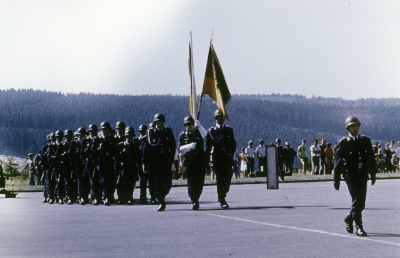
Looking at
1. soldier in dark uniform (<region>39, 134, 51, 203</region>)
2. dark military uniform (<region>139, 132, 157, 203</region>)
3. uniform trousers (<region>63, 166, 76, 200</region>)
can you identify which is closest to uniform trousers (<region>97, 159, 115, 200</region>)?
dark military uniform (<region>139, 132, 157, 203</region>)

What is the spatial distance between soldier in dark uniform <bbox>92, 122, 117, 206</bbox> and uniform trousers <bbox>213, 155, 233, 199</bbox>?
395cm

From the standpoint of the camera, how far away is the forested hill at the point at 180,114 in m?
135

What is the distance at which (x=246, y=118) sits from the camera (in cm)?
15012

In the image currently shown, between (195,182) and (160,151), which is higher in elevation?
(160,151)

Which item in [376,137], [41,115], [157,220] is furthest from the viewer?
[41,115]

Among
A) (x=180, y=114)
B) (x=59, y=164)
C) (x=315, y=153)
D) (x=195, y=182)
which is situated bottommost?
(x=195, y=182)

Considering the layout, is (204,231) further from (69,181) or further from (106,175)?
(69,181)

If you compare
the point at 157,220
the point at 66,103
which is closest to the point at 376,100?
the point at 66,103

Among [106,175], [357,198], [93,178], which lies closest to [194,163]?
[106,175]

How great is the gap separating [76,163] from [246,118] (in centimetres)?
12555

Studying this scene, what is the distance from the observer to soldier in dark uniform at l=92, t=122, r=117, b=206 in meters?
23.1

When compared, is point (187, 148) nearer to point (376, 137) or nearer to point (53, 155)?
point (53, 155)

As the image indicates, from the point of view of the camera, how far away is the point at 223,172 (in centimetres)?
2011

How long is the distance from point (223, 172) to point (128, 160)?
407cm
